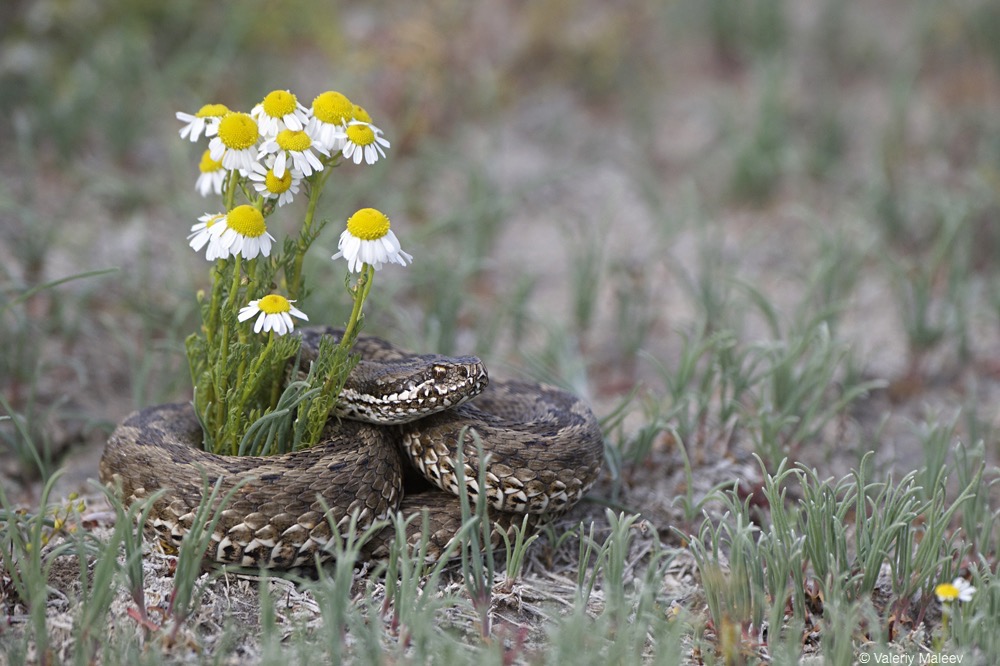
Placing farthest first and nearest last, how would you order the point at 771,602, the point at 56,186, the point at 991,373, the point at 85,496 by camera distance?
the point at 56,186
the point at 991,373
the point at 85,496
the point at 771,602

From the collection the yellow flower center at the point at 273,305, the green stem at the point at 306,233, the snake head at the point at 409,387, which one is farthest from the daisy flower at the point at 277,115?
the snake head at the point at 409,387

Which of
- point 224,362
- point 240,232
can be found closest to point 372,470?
point 224,362

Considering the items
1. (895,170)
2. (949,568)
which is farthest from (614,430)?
(895,170)

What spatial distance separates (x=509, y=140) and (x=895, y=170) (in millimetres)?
3389

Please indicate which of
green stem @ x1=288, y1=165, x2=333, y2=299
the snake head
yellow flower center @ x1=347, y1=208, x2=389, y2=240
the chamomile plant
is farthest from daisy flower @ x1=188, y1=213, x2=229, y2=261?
the snake head

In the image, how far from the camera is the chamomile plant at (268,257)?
3150 millimetres

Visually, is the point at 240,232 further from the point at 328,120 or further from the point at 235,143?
the point at 328,120

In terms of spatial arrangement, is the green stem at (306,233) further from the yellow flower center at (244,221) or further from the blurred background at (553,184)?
the blurred background at (553,184)

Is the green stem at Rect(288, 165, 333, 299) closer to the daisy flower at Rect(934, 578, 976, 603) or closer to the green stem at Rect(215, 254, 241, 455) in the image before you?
the green stem at Rect(215, 254, 241, 455)

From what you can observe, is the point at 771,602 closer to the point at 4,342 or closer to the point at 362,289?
the point at 362,289

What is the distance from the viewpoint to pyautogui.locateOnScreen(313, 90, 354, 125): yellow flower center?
3.25m

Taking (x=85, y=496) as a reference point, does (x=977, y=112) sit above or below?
above

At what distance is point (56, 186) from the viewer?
6.89m

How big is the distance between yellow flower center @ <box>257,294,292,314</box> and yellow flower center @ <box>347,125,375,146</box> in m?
0.60
